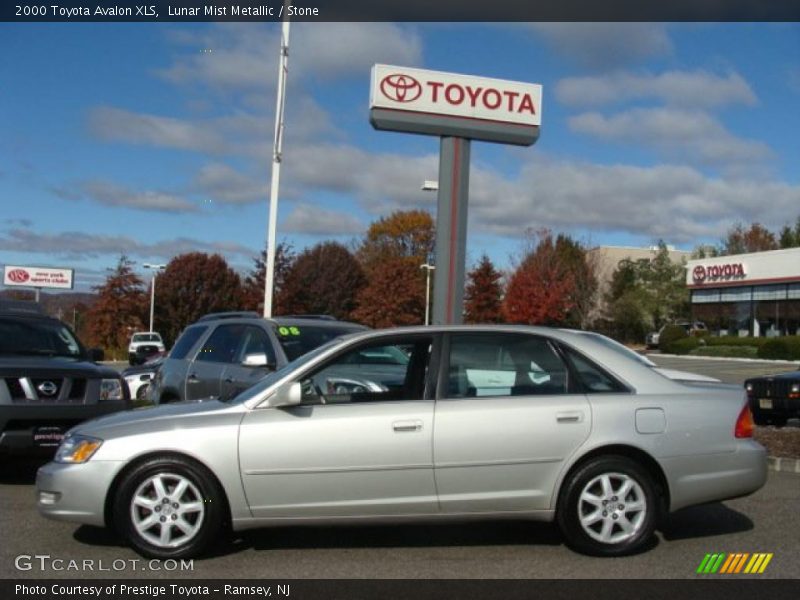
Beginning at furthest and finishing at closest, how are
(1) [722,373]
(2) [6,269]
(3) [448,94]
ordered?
(2) [6,269] < (1) [722,373] < (3) [448,94]

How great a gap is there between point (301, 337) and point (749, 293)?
49.1 meters

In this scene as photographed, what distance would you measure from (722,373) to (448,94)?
21055 mm

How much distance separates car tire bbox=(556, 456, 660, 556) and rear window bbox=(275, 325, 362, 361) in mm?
4099

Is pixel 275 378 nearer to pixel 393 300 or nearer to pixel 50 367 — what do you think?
pixel 50 367

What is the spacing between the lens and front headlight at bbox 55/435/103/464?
5.71m

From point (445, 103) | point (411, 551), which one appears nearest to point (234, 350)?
point (411, 551)

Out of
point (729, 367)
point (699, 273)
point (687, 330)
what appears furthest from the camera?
point (687, 330)

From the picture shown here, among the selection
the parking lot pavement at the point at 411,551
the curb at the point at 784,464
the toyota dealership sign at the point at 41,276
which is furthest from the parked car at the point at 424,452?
the toyota dealership sign at the point at 41,276

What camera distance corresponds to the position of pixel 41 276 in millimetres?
73125

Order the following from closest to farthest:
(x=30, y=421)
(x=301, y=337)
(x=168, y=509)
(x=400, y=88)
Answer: (x=168, y=509)
(x=30, y=421)
(x=301, y=337)
(x=400, y=88)

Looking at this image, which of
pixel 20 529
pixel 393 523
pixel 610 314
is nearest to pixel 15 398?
pixel 20 529

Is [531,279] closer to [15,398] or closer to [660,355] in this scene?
[660,355]

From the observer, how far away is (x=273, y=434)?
5676 mm

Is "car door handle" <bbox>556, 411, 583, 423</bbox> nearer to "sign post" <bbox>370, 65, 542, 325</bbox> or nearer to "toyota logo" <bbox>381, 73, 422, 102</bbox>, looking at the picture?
"sign post" <bbox>370, 65, 542, 325</bbox>
